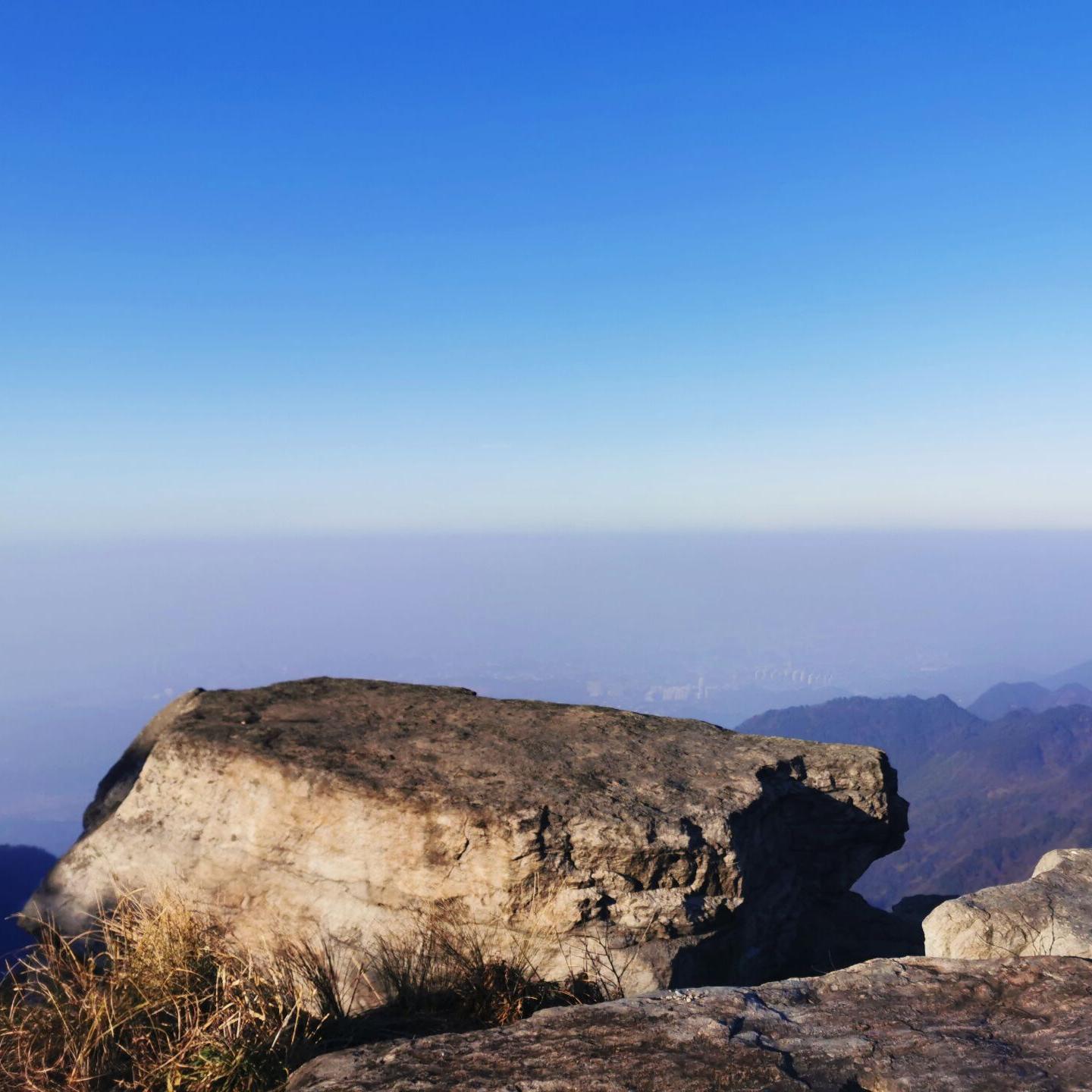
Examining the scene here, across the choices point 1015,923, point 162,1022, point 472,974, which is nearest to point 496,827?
point 472,974

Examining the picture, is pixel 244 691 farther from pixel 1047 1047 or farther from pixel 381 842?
pixel 1047 1047

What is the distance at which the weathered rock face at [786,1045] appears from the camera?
373cm

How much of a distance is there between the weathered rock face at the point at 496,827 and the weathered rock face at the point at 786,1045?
1.74 meters

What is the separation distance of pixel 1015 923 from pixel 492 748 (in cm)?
464

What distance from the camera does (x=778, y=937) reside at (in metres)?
7.80

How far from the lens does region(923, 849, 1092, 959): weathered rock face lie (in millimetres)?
6395

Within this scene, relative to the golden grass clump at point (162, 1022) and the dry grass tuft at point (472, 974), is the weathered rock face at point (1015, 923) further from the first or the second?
the golden grass clump at point (162, 1022)

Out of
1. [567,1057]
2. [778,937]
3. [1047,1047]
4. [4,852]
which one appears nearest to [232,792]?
[567,1057]

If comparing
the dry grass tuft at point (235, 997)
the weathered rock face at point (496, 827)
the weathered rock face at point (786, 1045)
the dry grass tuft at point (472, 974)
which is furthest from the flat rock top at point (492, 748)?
the weathered rock face at point (786, 1045)

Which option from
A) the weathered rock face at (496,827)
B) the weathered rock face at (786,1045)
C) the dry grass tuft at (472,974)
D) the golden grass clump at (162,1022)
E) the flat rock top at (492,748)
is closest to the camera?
the weathered rock face at (786,1045)

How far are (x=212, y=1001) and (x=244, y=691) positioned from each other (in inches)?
204

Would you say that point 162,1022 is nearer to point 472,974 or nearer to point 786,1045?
point 472,974

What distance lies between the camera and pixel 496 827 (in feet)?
21.0

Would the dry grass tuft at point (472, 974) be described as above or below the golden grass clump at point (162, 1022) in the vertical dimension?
below
